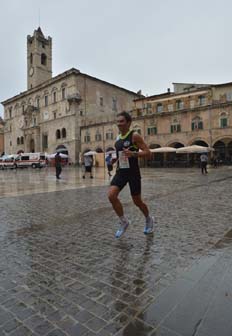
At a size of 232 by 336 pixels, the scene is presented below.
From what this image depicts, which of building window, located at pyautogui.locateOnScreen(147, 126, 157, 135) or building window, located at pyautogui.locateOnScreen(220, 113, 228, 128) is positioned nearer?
building window, located at pyautogui.locateOnScreen(220, 113, 228, 128)

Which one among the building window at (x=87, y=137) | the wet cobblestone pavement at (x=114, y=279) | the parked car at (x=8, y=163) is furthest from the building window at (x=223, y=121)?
the parked car at (x=8, y=163)

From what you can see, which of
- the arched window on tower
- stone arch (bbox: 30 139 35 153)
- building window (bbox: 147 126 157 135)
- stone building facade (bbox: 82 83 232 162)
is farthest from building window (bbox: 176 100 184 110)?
the arched window on tower

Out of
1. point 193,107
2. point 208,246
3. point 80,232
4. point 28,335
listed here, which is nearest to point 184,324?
point 28,335

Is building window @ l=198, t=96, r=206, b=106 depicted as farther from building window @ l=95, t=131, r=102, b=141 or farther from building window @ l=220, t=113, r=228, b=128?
building window @ l=95, t=131, r=102, b=141

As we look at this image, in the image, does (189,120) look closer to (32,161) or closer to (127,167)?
(32,161)

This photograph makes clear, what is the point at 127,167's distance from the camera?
388 cm

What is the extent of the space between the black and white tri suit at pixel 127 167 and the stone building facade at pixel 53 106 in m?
39.9

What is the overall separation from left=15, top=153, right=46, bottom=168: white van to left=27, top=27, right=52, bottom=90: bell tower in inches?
1056

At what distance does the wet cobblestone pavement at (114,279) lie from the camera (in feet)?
6.33

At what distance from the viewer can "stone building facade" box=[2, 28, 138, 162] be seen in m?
47.3

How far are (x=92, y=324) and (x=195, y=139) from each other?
114 feet

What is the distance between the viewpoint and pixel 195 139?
3425 cm

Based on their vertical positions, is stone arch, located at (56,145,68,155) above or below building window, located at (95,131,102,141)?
below

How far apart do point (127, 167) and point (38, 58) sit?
2511 inches
